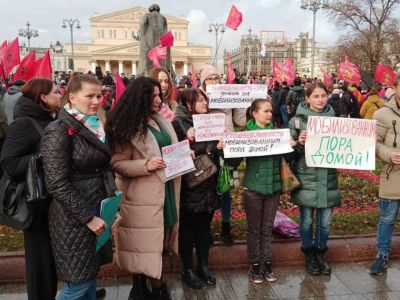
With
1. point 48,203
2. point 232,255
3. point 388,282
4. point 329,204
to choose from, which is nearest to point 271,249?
point 232,255

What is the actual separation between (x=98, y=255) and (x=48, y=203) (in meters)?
0.50

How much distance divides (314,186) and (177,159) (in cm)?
140

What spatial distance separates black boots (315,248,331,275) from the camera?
14.5 ft

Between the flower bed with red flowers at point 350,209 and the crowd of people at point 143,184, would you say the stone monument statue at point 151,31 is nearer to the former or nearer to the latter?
the flower bed with red flowers at point 350,209

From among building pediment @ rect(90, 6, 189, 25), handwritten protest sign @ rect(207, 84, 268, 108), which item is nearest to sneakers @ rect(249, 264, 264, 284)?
handwritten protest sign @ rect(207, 84, 268, 108)

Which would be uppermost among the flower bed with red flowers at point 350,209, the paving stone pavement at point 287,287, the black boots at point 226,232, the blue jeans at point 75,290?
the blue jeans at point 75,290

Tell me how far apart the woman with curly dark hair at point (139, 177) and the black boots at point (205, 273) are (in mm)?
727

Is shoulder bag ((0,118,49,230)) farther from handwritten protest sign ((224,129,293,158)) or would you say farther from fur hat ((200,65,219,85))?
fur hat ((200,65,219,85))

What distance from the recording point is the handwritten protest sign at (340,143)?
13.8ft

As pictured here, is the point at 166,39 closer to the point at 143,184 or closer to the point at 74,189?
the point at 143,184

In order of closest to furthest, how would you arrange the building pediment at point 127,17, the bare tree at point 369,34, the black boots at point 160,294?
the black boots at point 160,294, the bare tree at point 369,34, the building pediment at point 127,17

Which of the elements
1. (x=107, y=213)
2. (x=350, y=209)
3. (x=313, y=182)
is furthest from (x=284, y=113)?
(x=107, y=213)

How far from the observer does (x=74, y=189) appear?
285 centimetres

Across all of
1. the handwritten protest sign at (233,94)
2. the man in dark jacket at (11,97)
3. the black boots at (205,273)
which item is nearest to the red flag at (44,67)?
the man in dark jacket at (11,97)
